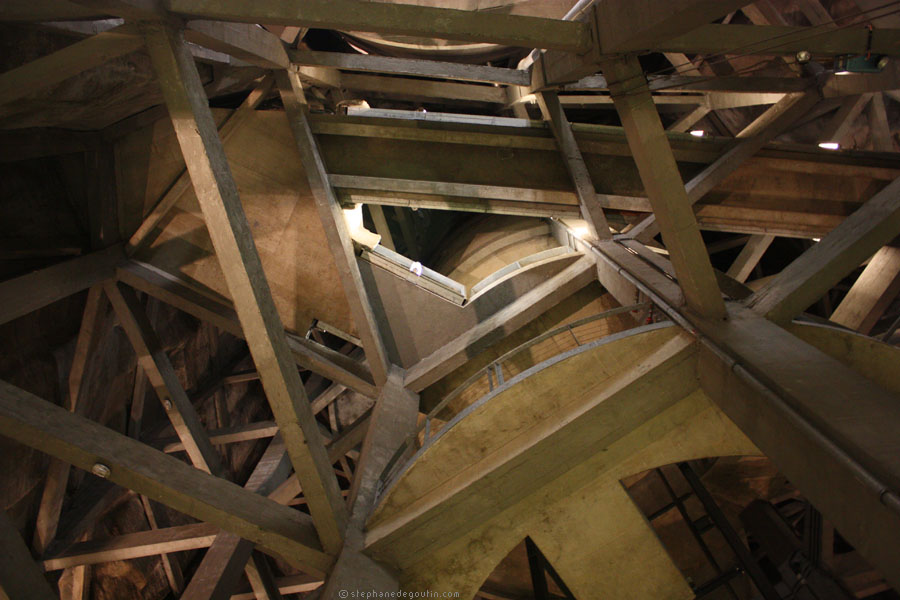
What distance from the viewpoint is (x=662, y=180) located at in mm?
4047

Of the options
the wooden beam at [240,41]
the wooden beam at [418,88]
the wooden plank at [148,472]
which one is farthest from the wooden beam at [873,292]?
the wooden beam at [240,41]

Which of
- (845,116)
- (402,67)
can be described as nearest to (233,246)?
(402,67)

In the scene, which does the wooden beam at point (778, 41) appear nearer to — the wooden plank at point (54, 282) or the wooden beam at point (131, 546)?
the wooden plank at point (54, 282)

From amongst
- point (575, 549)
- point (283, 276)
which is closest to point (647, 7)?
point (575, 549)

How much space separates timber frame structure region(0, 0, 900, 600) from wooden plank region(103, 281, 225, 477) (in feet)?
0.12

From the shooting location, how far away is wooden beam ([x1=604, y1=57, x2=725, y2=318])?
405 cm

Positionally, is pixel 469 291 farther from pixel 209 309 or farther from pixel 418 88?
pixel 209 309

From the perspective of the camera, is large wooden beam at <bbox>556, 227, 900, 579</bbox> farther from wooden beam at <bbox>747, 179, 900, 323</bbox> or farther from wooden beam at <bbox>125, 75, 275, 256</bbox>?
wooden beam at <bbox>125, 75, 275, 256</bbox>

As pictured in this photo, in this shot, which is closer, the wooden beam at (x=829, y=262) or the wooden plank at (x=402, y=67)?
the wooden beam at (x=829, y=262)

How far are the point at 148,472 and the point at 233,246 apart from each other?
5.46ft

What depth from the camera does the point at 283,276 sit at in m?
7.51

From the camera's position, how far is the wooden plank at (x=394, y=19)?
12.7 feet

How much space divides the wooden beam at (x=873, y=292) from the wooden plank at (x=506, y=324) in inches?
143

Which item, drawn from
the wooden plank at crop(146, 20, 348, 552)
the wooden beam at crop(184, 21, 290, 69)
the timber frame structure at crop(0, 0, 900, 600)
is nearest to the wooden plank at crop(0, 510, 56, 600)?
the timber frame structure at crop(0, 0, 900, 600)
